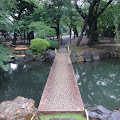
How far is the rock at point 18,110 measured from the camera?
3.12 metres

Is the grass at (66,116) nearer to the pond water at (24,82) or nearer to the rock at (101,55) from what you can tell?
the pond water at (24,82)

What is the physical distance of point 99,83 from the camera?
7.85 meters

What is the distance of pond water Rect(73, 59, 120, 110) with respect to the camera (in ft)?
19.1

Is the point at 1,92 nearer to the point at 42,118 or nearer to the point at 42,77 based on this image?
the point at 42,77

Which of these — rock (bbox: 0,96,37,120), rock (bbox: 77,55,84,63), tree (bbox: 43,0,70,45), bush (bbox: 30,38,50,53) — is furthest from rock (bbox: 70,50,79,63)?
rock (bbox: 0,96,37,120)

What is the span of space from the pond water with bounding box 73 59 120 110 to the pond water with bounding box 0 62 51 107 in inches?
96.8

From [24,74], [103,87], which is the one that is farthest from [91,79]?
[24,74]

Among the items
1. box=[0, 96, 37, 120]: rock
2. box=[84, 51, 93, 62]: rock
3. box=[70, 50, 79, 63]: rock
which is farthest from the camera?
box=[84, 51, 93, 62]: rock

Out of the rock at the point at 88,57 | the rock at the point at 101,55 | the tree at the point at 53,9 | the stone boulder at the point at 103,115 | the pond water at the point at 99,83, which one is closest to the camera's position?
the stone boulder at the point at 103,115

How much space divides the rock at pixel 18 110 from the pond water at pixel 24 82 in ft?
7.21

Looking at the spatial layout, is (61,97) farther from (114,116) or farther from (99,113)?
(114,116)

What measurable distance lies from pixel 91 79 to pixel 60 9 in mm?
9486

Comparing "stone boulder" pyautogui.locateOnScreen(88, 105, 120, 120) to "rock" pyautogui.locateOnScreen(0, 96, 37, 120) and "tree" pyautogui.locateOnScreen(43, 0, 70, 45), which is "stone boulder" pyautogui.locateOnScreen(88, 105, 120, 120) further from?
"tree" pyautogui.locateOnScreen(43, 0, 70, 45)

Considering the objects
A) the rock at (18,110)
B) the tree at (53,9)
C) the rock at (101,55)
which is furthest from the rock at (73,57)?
the rock at (18,110)
